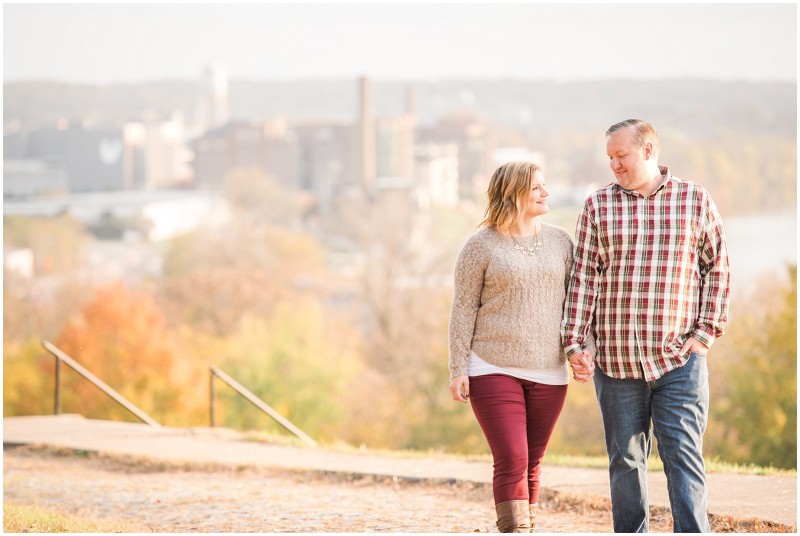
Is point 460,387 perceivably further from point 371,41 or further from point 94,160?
point 94,160

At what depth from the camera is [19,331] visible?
5294cm

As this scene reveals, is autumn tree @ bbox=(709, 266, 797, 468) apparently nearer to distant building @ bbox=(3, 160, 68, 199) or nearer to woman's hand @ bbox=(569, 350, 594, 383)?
woman's hand @ bbox=(569, 350, 594, 383)

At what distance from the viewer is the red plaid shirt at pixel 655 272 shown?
12.1 feet

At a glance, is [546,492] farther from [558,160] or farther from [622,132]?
[558,160]

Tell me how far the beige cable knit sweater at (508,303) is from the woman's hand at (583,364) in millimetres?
107

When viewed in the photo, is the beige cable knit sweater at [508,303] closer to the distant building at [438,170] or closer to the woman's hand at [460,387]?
the woman's hand at [460,387]

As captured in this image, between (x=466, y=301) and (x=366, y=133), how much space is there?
4299 inches

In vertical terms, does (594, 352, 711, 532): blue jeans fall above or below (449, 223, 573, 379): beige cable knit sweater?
below

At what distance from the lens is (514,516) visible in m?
3.81

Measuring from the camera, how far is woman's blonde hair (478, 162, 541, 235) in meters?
3.89

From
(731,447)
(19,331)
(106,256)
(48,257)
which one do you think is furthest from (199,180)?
(731,447)

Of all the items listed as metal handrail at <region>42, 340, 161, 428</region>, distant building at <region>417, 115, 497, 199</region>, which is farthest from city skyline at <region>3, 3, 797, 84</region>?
metal handrail at <region>42, 340, 161, 428</region>

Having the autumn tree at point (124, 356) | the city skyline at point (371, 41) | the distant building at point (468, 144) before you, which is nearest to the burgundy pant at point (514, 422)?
the autumn tree at point (124, 356)

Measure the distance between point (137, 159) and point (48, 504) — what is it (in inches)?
5113
